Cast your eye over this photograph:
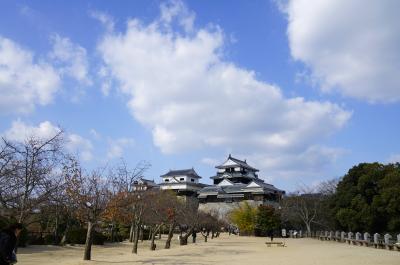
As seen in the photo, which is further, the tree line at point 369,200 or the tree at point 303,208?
the tree at point 303,208

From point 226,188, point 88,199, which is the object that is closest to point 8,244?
point 88,199

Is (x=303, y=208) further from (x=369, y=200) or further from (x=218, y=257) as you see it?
(x=218, y=257)

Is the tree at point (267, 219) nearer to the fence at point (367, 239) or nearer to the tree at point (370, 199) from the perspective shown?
the fence at point (367, 239)

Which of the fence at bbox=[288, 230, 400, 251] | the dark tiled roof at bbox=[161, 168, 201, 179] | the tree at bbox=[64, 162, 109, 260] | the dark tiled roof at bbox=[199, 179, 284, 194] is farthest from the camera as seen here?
the dark tiled roof at bbox=[161, 168, 201, 179]

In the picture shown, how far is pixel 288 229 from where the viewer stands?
82875 millimetres

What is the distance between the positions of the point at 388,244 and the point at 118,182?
20.6 m

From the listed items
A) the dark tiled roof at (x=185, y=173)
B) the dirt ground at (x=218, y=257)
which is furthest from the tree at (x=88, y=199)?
the dark tiled roof at (x=185, y=173)

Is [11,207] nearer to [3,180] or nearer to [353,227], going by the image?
[3,180]

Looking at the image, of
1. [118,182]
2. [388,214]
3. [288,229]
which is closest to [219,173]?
[288,229]

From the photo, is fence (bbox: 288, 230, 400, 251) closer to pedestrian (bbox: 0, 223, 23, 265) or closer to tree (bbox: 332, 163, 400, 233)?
tree (bbox: 332, 163, 400, 233)

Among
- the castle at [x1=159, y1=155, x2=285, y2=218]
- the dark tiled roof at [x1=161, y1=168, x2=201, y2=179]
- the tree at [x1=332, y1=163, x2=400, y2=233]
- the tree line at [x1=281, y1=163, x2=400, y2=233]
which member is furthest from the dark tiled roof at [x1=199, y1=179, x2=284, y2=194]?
the tree at [x1=332, y1=163, x2=400, y2=233]

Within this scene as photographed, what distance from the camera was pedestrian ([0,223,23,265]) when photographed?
862cm

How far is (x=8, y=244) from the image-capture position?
8.73 m

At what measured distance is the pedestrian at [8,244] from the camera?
28.3ft
